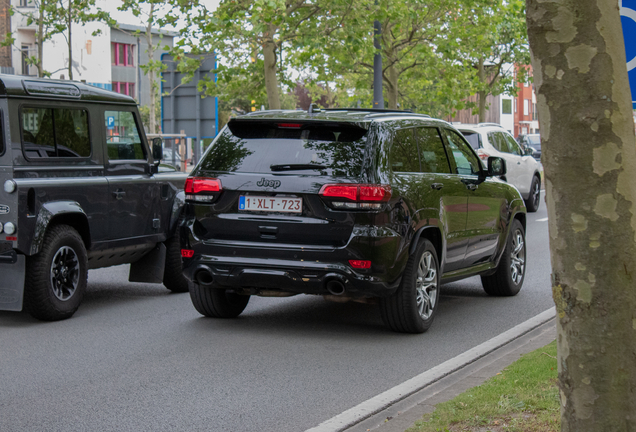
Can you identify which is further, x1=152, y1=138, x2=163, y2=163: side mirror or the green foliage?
the green foliage

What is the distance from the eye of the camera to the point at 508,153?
2103 centimetres

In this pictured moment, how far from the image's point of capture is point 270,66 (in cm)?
2273

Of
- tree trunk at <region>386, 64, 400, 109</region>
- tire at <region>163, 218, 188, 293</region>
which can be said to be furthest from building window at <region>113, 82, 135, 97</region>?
tire at <region>163, 218, 188, 293</region>

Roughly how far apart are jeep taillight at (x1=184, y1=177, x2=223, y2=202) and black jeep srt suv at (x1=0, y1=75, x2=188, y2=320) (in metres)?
1.28

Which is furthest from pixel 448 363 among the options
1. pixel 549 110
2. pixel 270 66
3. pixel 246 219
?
pixel 270 66

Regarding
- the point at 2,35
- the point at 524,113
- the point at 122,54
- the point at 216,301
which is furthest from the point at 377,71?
the point at 524,113

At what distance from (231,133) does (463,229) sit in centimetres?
234

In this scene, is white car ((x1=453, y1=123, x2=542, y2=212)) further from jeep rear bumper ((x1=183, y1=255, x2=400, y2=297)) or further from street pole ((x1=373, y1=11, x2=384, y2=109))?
jeep rear bumper ((x1=183, y1=255, x2=400, y2=297))

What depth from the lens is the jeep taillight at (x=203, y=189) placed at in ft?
24.6

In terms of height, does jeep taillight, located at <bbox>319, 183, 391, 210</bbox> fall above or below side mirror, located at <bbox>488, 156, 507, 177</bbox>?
below

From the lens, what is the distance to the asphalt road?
5297mm

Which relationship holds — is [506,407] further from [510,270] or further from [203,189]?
[510,270]

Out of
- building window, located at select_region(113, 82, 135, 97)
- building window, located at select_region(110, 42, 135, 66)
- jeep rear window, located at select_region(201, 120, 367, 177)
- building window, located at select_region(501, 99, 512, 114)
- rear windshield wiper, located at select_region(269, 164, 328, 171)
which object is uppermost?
building window, located at select_region(110, 42, 135, 66)

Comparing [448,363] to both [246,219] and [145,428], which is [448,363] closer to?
[246,219]
